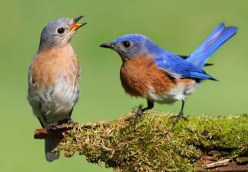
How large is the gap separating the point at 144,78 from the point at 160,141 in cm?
87

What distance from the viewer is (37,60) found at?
9.08 meters

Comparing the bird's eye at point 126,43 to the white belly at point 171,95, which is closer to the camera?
the white belly at point 171,95

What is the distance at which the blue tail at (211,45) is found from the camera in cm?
891

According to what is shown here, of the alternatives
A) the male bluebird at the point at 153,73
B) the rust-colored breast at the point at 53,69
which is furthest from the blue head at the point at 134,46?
the rust-colored breast at the point at 53,69

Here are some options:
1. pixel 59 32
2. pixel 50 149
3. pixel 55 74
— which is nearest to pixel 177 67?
pixel 55 74

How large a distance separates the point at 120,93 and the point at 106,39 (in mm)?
1562

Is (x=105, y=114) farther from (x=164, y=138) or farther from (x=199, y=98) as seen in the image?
(x=164, y=138)

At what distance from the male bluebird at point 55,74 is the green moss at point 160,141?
1.42 m

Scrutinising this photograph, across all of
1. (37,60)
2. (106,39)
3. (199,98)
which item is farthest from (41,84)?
(106,39)

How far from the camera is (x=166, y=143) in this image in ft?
24.2

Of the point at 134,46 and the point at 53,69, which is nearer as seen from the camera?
the point at 134,46

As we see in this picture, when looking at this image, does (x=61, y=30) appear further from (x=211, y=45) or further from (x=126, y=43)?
(x=211, y=45)

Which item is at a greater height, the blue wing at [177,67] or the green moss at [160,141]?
the blue wing at [177,67]

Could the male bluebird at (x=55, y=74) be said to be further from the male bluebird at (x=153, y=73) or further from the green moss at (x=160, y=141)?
the green moss at (x=160, y=141)
